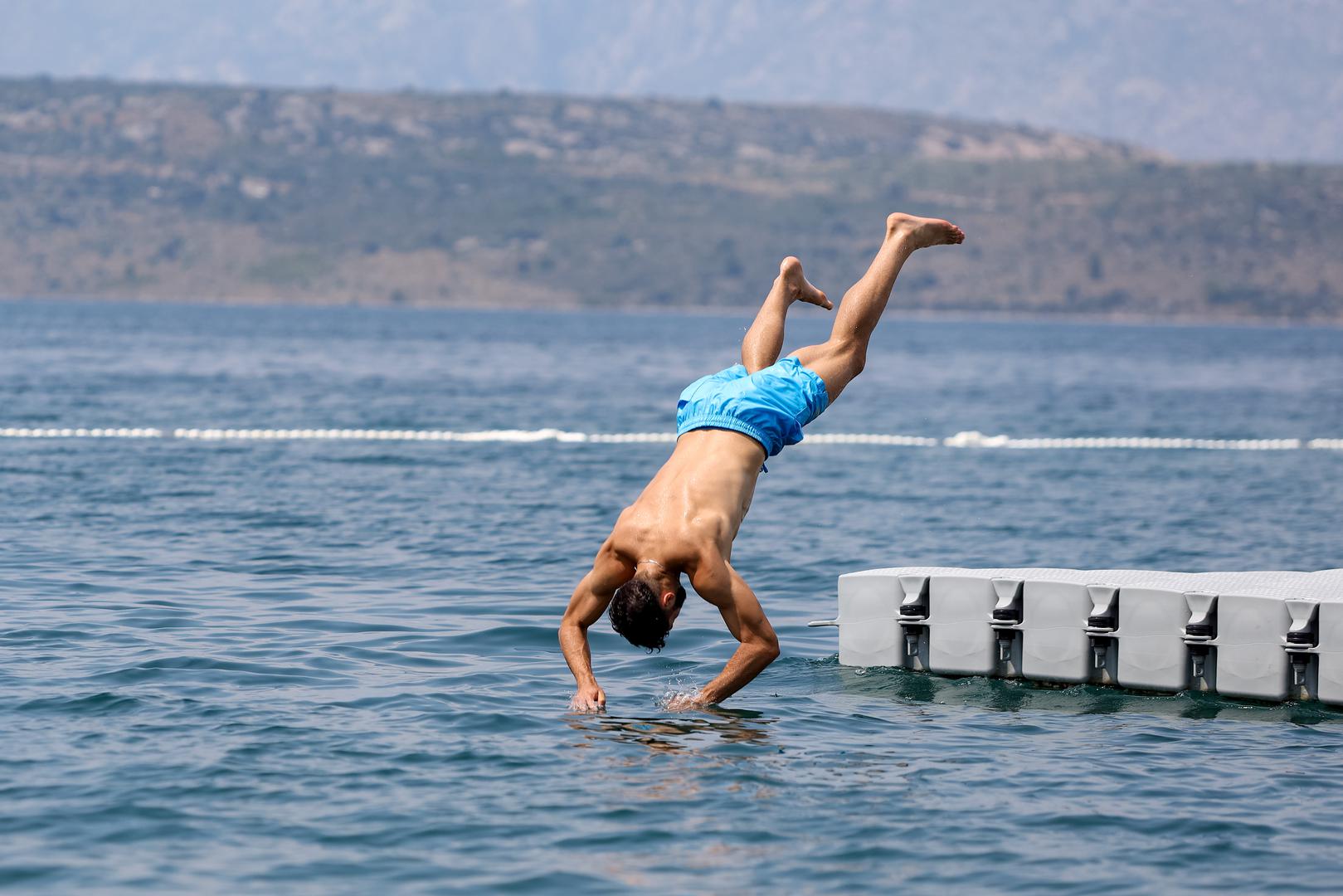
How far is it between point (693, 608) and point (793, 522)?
779 cm

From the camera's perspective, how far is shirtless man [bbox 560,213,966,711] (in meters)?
10.9

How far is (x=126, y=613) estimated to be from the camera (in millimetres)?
15414

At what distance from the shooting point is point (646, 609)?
1068 cm

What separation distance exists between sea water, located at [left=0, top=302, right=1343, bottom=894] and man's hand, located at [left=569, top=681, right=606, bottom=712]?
0.17 meters

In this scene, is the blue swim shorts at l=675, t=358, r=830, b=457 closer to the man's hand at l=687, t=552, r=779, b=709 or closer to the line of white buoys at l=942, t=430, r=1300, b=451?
the man's hand at l=687, t=552, r=779, b=709

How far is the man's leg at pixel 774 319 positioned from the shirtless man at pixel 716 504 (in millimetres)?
14

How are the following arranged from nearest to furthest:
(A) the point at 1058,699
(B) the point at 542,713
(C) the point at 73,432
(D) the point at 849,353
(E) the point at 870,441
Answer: (B) the point at 542,713 < (D) the point at 849,353 < (A) the point at 1058,699 < (C) the point at 73,432 < (E) the point at 870,441

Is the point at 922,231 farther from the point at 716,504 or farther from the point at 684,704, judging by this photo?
the point at 684,704

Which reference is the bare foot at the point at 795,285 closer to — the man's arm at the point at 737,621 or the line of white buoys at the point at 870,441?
the man's arm at the point at 737,621

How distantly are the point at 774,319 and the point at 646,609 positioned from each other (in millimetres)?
3011

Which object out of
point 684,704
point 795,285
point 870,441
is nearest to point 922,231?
point 795,285

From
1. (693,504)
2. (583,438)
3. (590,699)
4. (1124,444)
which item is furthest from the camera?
(1124,444)

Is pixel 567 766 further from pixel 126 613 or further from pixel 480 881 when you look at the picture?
pixel 126 613

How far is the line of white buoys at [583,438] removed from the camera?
1435 inches
